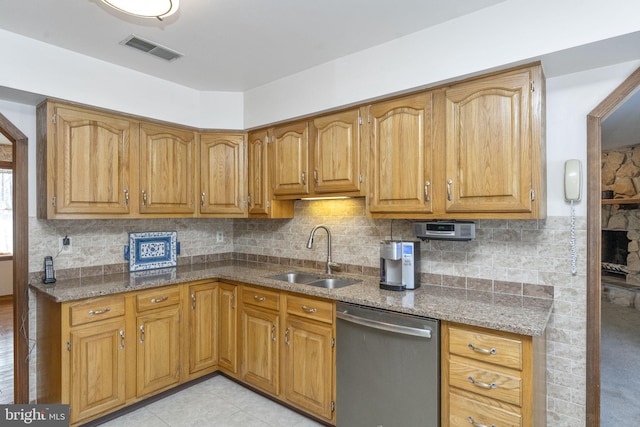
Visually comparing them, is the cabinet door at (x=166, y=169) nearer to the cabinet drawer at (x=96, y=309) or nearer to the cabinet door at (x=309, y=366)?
the cabinet drawer at (x=96, y=309)

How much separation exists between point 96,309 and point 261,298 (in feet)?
3.71

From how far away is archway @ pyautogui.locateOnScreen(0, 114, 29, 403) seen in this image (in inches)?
101

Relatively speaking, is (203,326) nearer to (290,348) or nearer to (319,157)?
(290,348)

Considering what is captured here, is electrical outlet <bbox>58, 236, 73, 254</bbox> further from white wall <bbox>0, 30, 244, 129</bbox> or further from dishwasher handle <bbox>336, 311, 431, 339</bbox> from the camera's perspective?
dishwasher handle <bbox>336, 311, 431, 339</bbox>

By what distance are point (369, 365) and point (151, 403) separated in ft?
5.91

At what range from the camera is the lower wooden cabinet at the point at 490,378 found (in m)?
1.61

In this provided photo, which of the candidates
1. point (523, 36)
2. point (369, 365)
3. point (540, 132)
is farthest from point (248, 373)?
point (523, 36)

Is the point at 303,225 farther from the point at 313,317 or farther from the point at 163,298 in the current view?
the point at 163,298

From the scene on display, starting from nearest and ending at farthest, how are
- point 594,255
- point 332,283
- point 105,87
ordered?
point 594,255
point 105,87
point 332,283

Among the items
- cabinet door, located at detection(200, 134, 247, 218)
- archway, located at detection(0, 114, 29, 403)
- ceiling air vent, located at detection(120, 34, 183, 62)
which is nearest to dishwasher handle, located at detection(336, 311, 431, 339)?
cabinet door, located at detection(200, 134, 247, 218)

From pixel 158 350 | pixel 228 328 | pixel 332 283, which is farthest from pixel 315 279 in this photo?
pixel 158 350

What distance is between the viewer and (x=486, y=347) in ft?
5.62

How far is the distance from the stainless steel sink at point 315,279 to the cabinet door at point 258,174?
0.60 m

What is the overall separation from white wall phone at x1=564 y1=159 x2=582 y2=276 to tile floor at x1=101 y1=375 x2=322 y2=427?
1961mm
